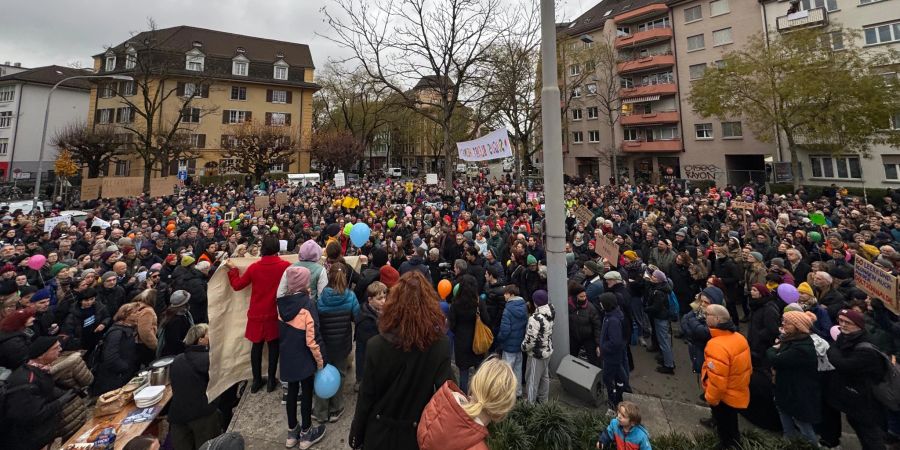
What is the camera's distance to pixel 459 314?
15.9 ft

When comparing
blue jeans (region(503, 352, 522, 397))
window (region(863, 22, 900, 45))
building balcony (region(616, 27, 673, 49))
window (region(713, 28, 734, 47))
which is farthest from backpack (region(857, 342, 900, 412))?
building balcony (region(616, 27, 673, 49))

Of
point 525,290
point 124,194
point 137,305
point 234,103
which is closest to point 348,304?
point 137,305

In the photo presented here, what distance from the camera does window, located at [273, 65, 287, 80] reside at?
46016mm

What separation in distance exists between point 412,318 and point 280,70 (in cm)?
5278

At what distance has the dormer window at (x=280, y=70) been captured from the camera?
151 ft

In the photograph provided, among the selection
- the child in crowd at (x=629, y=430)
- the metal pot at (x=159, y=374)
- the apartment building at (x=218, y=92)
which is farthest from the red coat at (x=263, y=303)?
the apartment building at (x=218, y=92)

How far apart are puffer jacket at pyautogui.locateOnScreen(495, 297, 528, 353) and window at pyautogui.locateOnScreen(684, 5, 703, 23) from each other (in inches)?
1712

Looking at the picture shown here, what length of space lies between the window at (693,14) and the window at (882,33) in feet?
39.8

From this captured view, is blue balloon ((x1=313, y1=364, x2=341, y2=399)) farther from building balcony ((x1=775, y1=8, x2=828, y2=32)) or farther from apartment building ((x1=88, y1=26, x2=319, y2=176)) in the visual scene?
building balcony ((x1=775, y1=8, x2=828, y2=32))

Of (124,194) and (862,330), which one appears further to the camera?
(124,194)

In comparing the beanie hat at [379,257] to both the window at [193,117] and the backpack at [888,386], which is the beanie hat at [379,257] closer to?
the backpack at [888,386]

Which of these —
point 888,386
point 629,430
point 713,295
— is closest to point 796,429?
point 888,386

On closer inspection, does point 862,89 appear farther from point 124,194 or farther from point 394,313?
point 124,194

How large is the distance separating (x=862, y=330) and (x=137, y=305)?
26.8 ft
